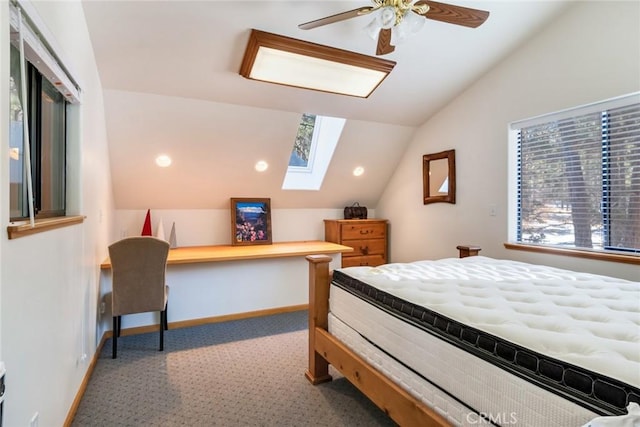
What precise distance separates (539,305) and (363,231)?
312cm

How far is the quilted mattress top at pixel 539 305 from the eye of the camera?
0.99m

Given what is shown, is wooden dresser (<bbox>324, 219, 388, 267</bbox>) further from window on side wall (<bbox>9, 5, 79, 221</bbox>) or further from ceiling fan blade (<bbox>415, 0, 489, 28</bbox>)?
window on side wall (<bbox>9, 5, 79, 221</bbox>)

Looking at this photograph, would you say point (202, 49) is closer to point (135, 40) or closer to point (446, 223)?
point (135, 40)

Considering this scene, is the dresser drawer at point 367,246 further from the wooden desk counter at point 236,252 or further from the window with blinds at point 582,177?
the window with blinds at point 582,177

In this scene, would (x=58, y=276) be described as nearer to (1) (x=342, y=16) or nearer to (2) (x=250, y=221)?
(1) (x=342, y=16)

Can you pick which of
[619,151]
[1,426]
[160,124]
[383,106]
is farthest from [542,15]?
[1,426]

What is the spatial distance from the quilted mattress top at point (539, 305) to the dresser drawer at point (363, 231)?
2083 mm

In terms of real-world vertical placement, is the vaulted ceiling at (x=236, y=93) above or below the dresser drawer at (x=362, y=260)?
above

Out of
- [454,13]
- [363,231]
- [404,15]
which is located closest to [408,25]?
[404,15]

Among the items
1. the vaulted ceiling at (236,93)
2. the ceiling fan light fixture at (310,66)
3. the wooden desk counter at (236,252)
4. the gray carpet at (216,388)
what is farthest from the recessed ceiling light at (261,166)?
the gray carpet at (216,388)

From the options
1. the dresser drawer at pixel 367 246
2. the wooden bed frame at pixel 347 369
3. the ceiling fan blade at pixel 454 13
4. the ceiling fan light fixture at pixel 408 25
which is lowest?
the wooden bed frame at pixel 347 369

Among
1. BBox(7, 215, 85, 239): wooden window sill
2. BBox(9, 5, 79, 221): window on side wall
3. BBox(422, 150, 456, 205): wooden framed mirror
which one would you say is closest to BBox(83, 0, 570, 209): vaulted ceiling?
BBox(422, 150, 456, 205): wooden framed mirror

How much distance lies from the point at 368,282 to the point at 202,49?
2.07 metres

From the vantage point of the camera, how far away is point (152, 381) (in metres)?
2.23
